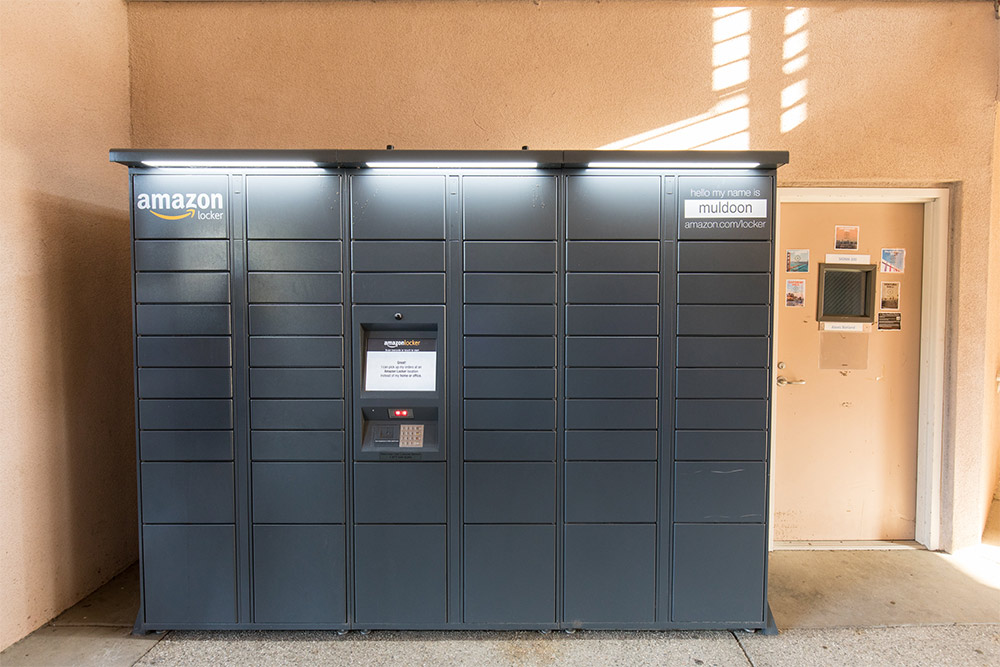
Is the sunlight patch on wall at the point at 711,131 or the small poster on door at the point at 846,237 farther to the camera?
the small poster on door at the point at 846,237

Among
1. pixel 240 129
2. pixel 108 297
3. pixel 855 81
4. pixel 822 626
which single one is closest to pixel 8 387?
pixel 108 297

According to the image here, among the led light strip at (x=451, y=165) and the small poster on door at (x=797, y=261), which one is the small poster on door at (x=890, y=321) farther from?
the led light strip at (x=451, y=165)

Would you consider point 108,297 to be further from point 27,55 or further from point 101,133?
point 27,55

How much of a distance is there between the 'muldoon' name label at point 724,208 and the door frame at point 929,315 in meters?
0.91

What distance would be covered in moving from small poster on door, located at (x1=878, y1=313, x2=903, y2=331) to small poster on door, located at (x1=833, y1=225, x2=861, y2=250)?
0.47 m

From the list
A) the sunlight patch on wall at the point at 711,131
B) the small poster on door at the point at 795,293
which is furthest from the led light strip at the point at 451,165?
the small poster on door at the point at 795,293

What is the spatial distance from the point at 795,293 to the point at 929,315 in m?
0.81

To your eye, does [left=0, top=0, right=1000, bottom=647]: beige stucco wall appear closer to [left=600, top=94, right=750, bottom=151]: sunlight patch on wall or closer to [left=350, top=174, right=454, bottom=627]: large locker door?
[left=600, top=94, right=750, bottom=151]: sunlight patch on wall

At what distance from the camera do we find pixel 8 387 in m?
2.18

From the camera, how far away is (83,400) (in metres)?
2.54

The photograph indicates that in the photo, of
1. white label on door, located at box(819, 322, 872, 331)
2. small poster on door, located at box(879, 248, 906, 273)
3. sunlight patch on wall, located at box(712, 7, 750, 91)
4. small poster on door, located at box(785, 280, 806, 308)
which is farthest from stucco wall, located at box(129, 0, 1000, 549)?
small poster on door, located at box(785, 280, 806, 308)

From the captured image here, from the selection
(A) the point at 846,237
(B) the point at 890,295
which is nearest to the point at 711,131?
(A) the point at 846,237

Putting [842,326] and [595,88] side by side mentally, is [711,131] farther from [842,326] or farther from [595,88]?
[842,326]

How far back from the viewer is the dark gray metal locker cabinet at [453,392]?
2.14 m
